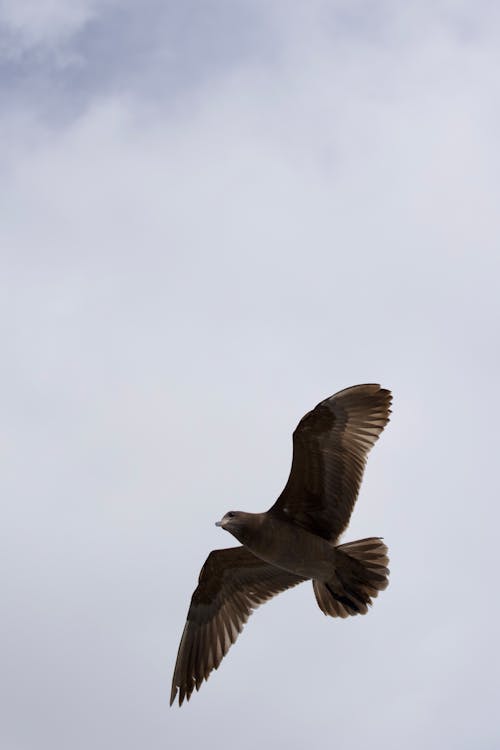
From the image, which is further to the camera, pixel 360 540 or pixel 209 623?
pixel 209 623

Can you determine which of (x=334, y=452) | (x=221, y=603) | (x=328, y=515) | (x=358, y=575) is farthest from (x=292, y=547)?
(x=221, y=603)

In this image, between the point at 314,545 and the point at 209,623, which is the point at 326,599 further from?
the point at 209,623

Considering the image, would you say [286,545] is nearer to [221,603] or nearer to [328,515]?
[328,515]

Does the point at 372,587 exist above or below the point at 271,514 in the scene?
below

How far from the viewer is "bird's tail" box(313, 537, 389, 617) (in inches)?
539

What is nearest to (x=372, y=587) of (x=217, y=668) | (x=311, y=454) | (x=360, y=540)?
(x=360, y=540)

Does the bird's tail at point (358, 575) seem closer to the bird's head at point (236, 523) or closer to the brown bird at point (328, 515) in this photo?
the brown bird at point (328, 515)

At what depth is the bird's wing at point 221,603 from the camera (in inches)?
598

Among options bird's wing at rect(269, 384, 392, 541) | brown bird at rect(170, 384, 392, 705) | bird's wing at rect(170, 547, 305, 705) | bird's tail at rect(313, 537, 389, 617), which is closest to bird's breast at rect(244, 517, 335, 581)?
brown bird at rect(170, 384, 392, 705)

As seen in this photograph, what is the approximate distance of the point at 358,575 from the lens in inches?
543

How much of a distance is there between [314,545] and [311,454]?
100cm

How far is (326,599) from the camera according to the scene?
14133 mm

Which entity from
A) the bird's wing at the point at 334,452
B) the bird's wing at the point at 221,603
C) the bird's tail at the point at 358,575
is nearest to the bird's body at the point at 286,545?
the bird's tail at the point at 358,575

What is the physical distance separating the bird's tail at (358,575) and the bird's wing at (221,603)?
3.92 ft
